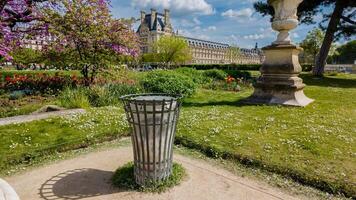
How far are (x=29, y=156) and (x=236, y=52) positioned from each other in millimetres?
100712

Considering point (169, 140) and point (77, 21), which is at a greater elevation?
point (77, 21)

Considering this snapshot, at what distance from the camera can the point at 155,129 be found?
341 centimetres

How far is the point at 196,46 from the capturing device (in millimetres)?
132375

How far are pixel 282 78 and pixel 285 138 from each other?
416 centimetres

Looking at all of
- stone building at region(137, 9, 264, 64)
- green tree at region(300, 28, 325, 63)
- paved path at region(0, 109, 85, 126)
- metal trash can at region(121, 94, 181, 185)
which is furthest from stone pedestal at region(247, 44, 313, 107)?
stone building at region(137, 9, 264, 64)

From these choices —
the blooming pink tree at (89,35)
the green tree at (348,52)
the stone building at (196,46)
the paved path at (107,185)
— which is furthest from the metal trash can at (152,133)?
the green tree at (348,52)

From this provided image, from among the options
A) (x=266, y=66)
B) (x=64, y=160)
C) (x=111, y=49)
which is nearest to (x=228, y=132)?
(x=64, y=160)

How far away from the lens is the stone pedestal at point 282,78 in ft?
29.9

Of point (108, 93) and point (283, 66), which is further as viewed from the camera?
point (108, 93)

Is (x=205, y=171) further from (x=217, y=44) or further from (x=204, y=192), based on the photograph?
(x=217, y=44)

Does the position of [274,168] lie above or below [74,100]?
below

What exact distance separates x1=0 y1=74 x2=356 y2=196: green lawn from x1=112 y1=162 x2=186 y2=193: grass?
111 cm

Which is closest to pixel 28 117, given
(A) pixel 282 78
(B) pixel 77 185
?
(B) pixel 77 185

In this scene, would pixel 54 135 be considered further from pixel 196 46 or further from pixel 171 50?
pixel 196 46
